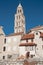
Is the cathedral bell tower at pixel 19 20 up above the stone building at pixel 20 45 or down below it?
above

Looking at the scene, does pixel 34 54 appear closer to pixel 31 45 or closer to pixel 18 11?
pixel 31 45

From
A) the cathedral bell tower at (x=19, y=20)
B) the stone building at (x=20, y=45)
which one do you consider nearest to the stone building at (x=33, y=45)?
the stone building at (x=20, y=45)

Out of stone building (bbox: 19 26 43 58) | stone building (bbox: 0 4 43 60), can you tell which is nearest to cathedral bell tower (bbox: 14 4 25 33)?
stone building (bbox: 0 4 43 60)

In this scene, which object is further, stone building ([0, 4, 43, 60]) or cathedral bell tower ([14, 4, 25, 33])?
cathedral bell tower ([14, 4, 25, 33])

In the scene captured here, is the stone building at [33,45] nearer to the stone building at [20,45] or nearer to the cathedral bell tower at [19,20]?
the stone building at [20,45]

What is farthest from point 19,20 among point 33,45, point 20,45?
point 33,45

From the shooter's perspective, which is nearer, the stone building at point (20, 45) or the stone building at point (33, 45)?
the stone building at point (33, 45)

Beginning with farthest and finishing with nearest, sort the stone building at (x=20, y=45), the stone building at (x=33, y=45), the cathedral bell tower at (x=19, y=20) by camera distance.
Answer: the cathedral bell tower at (x=19, y=20)
the stone building at (x=20, y=45)
the stone building at (x=33, y=45)

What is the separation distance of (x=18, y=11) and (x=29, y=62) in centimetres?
9953

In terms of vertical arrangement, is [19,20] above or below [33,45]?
above

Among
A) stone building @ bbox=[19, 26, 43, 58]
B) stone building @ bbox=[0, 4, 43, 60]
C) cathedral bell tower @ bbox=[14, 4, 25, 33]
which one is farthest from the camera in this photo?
cathedral bell tower @ bbox=[14, 4, 25, 33]

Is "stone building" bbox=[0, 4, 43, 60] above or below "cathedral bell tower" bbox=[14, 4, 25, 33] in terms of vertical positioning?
below

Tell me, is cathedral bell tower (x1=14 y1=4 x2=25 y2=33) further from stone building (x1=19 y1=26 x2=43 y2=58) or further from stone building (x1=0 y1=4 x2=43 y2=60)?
stone building (x1=19 y1=26 x2=43 y2=58)

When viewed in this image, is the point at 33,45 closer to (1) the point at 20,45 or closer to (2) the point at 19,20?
(1) the point at 20,45
